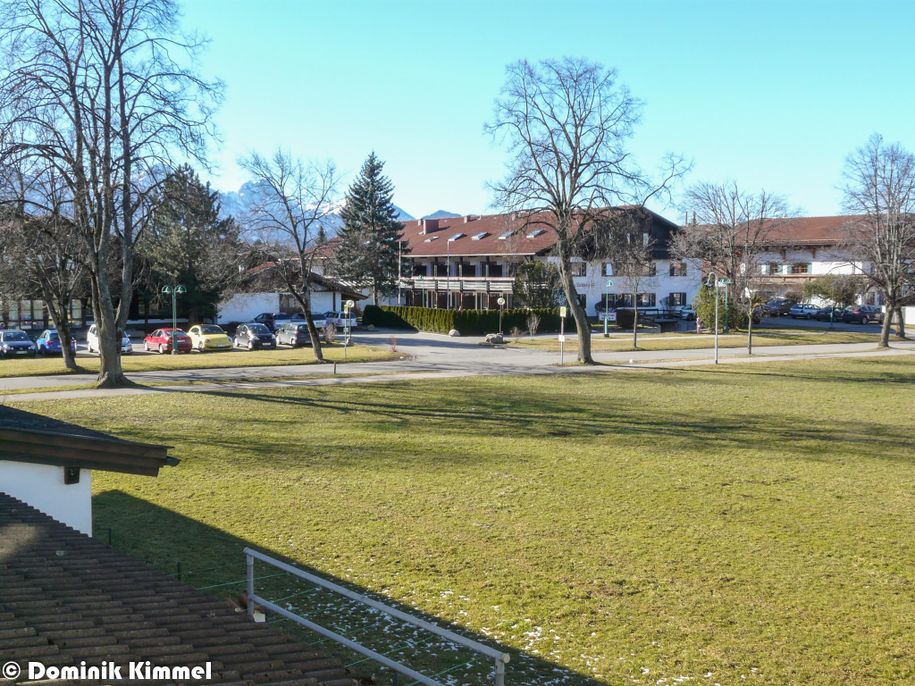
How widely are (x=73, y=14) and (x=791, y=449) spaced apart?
2354cm

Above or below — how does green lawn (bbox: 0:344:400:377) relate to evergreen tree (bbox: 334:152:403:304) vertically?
below

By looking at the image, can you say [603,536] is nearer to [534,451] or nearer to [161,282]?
[534,451]

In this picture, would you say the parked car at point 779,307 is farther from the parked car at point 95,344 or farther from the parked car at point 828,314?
the parked car at point 95,344

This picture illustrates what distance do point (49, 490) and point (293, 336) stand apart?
3679cm

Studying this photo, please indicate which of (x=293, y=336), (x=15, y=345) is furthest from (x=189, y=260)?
(x=15, y=345)

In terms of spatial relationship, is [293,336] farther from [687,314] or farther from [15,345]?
[687,314]

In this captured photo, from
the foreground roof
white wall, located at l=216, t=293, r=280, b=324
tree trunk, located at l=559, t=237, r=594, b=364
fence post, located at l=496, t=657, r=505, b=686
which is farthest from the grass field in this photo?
white wall, located at l=216, t=293, r=280, b=324

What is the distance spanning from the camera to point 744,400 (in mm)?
26281

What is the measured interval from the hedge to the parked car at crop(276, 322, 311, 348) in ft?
41.3

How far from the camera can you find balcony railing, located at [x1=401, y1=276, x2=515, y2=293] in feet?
215

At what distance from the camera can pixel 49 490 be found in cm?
1005

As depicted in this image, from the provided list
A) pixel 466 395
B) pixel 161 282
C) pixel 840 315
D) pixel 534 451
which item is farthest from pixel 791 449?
pixel 840 315

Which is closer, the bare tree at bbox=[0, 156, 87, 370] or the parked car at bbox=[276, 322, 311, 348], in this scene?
the bare tree at bbox=[0, 156, 87, 370]

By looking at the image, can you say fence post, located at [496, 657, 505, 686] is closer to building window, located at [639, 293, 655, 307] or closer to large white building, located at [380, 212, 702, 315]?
large white building, located at [380, 212, 702, 315]
